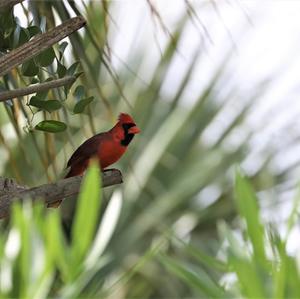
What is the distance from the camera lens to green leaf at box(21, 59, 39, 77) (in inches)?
45.3

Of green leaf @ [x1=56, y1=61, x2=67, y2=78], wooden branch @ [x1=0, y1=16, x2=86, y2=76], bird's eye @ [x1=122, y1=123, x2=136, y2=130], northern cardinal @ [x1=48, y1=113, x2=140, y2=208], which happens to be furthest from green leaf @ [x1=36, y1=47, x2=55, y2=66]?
bird's eye @ [x1=122, y1=123, x2=136, y2=130]

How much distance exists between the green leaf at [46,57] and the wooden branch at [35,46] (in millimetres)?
171

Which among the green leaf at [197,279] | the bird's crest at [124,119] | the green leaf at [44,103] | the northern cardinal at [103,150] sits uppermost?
the bird's crest at [124,119]

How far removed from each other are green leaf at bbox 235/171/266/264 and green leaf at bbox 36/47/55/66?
0.68 m

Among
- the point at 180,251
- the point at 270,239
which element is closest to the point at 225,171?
the point at 180,251

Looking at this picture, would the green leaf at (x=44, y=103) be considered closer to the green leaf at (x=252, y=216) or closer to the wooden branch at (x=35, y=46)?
the wooden branch at (x=35, y=46)

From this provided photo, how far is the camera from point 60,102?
1177mm

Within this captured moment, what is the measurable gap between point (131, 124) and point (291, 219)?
151 centimetres

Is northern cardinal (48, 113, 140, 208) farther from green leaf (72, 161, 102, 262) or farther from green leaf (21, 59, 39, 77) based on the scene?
green leaf (72, 161, 102, 262)

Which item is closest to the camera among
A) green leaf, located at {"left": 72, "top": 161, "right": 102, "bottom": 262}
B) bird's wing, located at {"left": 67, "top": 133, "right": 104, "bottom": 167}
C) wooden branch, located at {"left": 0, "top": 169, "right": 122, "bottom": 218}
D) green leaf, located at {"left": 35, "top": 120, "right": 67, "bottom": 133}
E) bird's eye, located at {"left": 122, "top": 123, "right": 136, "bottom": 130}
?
green leaf, located at {"left": 72, "top": 161, "right": 102, "bottom": 262}

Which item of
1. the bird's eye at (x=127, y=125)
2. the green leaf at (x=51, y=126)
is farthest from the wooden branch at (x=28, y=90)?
the bird's eye at (x=127, y=125)

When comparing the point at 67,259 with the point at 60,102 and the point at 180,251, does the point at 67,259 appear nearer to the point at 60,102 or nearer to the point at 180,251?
the point at 60,102

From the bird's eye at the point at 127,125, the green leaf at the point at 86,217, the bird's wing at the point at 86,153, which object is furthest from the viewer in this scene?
the bird's eye at the point at 127,125

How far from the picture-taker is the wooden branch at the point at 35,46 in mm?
906
